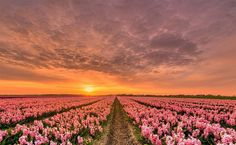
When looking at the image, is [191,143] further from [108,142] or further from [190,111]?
[190,111]

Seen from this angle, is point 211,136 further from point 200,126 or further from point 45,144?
point 45,144

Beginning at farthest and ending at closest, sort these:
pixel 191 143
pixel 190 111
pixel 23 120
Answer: pixel 190 111, pixel 23 120, pixel 191 143

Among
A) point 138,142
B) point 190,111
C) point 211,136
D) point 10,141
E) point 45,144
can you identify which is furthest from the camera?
point 190,111

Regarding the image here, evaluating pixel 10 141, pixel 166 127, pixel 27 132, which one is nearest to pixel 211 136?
pixel 166 127

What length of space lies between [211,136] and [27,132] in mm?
7099

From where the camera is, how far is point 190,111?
20.2 meters

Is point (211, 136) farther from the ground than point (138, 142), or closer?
farther from the ground

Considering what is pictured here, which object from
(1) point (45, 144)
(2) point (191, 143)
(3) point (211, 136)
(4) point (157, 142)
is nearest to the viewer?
(2) point (191, 143)

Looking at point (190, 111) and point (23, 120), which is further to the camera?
point (190, 111)

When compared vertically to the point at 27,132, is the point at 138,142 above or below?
below

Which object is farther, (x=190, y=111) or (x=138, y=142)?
(x=190, y=111)

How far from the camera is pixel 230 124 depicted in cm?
1312

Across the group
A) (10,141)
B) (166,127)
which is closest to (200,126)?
(166,127)

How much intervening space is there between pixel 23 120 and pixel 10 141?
9.48 metres
